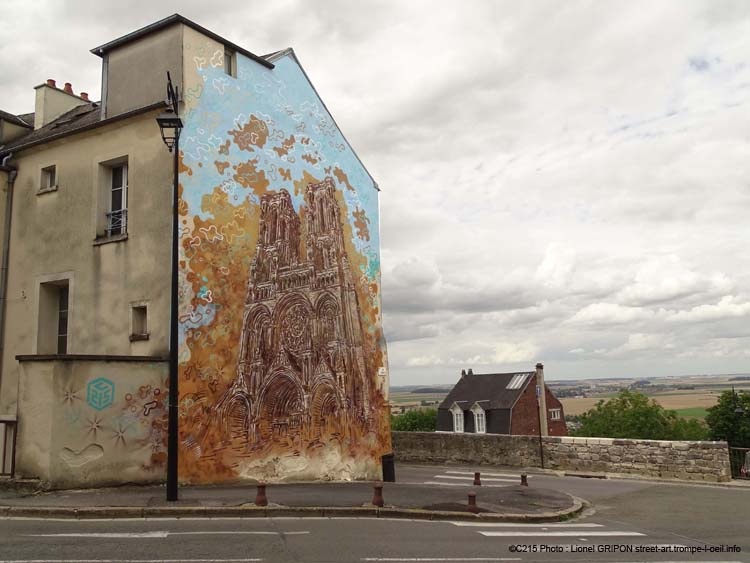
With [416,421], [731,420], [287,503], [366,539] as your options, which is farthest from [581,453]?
[416,421]

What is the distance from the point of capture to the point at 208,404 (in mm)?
14195

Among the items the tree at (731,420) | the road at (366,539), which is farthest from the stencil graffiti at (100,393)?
the tree at (731,420)

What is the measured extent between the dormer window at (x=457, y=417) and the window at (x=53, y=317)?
4883 cm

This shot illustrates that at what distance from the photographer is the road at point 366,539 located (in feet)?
25.4

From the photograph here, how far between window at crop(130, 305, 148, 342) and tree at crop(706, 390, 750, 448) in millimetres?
38990

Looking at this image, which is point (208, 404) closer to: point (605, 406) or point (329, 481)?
point (329, 481)

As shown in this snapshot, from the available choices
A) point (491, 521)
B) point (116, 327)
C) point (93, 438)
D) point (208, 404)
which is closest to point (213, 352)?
point (208, 404)

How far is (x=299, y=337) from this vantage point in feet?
55.5

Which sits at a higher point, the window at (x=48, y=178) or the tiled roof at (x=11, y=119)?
the tiled roof at (x=11, y=119)

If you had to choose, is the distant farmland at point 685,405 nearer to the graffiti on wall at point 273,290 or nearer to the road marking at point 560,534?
the graffiti on wall at point 273,290

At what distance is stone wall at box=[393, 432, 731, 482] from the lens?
1891cm

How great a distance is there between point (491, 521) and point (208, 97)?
37.5 ft

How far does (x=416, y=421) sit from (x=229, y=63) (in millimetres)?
69794

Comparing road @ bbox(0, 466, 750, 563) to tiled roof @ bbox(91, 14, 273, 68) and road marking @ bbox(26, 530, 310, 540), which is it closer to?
road marking @ bbox(26, 530, 310, 540)
